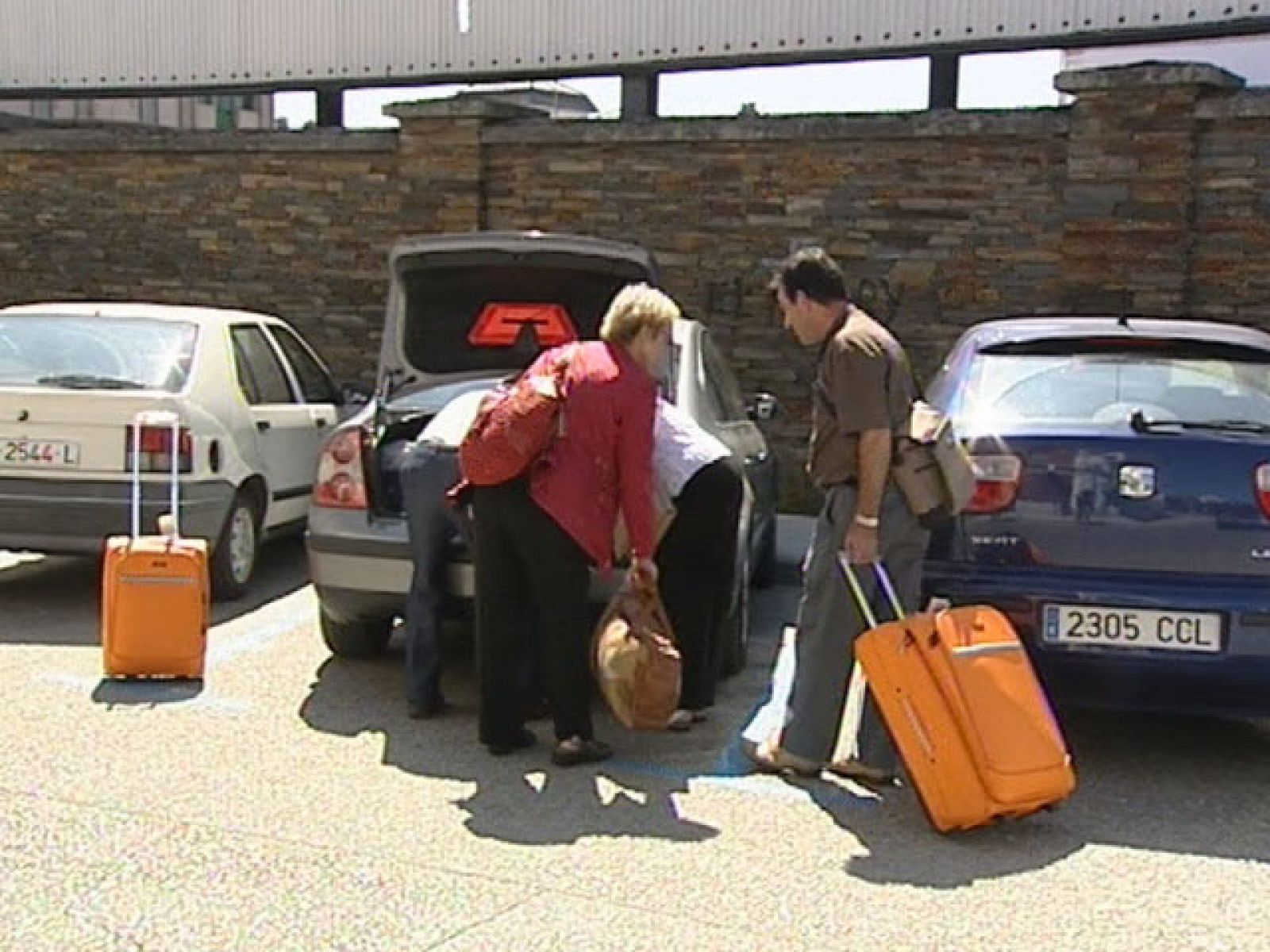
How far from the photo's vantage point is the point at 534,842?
4.64m

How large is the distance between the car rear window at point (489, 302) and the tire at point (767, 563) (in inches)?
68.9

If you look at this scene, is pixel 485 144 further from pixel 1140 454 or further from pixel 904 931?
pixel 904 931

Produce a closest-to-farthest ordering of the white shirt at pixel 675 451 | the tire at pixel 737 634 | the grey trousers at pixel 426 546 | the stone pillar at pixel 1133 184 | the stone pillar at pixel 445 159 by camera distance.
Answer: the white shirt at pixel 675 451 < the grey trousers at pixel 426 546 < the tire at pixel 737 634 < the stone pillar at pixel 1133 184 < the stone pillar at pixel 445 159

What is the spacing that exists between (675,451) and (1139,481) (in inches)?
62.9

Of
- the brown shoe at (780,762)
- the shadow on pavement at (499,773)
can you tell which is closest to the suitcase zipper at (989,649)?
the brown shoe at (780,762)

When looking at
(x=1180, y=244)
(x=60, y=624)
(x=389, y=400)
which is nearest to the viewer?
(x=389, y=400)

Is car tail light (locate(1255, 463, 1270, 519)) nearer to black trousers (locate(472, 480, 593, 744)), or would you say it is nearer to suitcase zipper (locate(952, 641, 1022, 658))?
suitcase zipper (locate(952, 641, 1022, 658))

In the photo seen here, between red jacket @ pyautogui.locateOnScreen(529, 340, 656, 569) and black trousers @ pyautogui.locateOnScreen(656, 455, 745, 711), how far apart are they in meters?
0.46

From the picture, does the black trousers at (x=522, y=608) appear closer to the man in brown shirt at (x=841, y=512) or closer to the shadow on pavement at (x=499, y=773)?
the shadow on pavement at (x=499, y=773)

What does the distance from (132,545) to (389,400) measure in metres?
1.26

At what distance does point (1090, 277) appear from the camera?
9.96 meters

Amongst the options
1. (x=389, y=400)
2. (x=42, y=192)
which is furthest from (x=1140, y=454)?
(x=42, y=192)

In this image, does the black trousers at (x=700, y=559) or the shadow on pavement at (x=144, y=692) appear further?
the shadow on pavement at (x=144, y=692)

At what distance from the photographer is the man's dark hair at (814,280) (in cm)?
512
